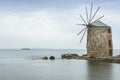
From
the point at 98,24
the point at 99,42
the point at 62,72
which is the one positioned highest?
the point at 98,24

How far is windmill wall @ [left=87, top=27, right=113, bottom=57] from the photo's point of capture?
92.3 metres

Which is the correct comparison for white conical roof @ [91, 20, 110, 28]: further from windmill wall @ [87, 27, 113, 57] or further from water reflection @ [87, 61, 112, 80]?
water reflection @ [87, 61, 112, 80]

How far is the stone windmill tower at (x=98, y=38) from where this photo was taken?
92.3 meters

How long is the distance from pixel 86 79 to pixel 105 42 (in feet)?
148

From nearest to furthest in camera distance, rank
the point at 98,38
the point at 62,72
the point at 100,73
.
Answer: the point at 100,73 < the point at 62,72 < the point at 98,38

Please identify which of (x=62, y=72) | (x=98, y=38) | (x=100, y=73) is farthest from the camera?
(x=98, y=38)

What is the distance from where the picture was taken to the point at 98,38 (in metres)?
92.1

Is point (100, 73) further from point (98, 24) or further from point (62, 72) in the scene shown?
point (98, 24)

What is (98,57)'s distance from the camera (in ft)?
305

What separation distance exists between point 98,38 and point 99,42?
4.87 ft

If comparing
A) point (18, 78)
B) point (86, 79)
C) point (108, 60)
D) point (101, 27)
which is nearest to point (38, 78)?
point (18, 78)

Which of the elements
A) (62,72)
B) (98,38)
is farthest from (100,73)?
(98,38)

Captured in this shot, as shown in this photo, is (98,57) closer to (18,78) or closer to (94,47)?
(94,47)

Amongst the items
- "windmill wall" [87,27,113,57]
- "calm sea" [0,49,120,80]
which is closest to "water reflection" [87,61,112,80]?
"calm sea" [0,49,120,80]
